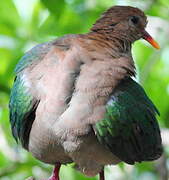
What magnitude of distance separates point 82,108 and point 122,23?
3.61ft

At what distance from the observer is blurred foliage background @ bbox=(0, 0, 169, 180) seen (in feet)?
21.3

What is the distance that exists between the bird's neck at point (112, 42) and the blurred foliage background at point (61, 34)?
1126 mm

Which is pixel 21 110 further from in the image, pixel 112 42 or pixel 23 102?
pixel 112 42

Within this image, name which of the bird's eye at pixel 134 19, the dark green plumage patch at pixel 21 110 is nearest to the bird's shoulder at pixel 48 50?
the dark green plumage patch at pixel 21 110

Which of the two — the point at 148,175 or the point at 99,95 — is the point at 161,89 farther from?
the point at 99,95

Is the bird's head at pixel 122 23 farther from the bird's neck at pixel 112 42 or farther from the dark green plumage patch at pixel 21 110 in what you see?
the dark green plumage patch at pixel 21 110

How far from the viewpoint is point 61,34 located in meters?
6.94

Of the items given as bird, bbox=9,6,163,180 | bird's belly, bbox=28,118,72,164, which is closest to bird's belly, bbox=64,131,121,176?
bird, bbox=9,6,163,180

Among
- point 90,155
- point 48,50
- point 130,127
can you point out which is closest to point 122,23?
point 48,50

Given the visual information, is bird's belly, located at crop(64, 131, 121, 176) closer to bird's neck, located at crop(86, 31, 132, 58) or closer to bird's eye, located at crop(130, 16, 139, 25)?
bird's neck, located at crop(86, 31, 132, 58)

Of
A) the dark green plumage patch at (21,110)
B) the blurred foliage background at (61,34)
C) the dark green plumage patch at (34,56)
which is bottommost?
the blurred foliage background at (61,34)

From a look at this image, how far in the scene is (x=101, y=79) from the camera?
4547mm

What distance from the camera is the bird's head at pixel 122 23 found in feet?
17.2

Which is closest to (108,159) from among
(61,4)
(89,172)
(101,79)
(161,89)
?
(89,172)
